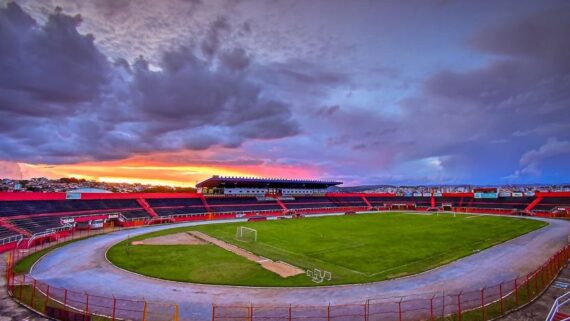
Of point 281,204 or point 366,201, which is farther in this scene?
point 366,201

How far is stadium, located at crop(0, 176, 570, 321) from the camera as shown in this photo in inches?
826

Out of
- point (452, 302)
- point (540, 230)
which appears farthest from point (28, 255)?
point (540, 230)

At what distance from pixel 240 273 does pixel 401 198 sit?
102557 millimetres

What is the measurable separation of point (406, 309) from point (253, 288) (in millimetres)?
10738

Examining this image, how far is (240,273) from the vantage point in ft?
95.4

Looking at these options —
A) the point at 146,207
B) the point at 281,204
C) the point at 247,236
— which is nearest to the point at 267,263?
the point at 247,236

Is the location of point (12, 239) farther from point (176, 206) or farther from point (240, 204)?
point (240, 204)

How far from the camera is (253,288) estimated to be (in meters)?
24.9

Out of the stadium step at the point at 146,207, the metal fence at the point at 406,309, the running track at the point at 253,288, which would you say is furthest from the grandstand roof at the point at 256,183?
the metal fence at the point at 406,309

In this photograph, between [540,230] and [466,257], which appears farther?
[540,230]

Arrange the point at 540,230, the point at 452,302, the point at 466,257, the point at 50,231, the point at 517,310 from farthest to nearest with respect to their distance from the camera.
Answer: the point at 540,230
the point at 50,231
the point at 466,257
the point at 452,302
the point at 517,310

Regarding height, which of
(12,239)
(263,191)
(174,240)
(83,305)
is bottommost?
(83,305)

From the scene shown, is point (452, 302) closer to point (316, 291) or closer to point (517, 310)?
point (517, 310)

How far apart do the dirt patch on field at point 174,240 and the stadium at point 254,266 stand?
34 centimetres
